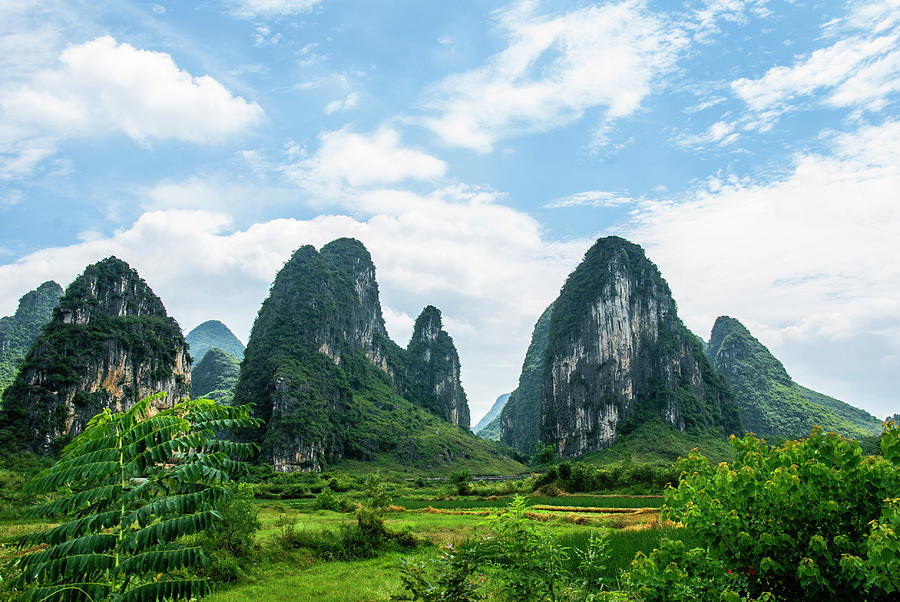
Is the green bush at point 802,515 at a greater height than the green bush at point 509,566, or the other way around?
the green bush at point 802,515

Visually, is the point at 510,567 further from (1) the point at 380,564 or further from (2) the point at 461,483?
(2) the point at 461,483

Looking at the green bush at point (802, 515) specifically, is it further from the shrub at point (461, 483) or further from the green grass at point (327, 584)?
the shrub at point (461, 483)

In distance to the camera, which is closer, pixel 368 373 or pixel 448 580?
pixel 448 580

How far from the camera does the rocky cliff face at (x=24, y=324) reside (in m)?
97.8

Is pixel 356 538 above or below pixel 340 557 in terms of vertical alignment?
above

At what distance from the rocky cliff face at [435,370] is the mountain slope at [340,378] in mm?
328

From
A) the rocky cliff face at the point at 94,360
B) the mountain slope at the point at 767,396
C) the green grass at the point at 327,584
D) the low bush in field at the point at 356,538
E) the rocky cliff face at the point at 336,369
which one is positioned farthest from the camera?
the mountain slope at the point at 767,396

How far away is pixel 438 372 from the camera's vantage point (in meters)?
153

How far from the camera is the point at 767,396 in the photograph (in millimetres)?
135500

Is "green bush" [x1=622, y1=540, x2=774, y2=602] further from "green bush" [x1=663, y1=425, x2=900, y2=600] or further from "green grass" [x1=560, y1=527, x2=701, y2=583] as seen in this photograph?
"green grass" [x1=560, y1=527, x2=701, y2=583]

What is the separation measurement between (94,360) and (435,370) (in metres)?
95.5

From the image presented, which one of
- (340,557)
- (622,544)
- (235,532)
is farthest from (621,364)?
(235,532)

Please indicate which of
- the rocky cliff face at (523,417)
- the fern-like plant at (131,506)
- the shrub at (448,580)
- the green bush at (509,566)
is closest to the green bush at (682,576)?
the green bush at (509,566)

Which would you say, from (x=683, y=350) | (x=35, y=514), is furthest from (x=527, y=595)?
(x=683, y=350)
